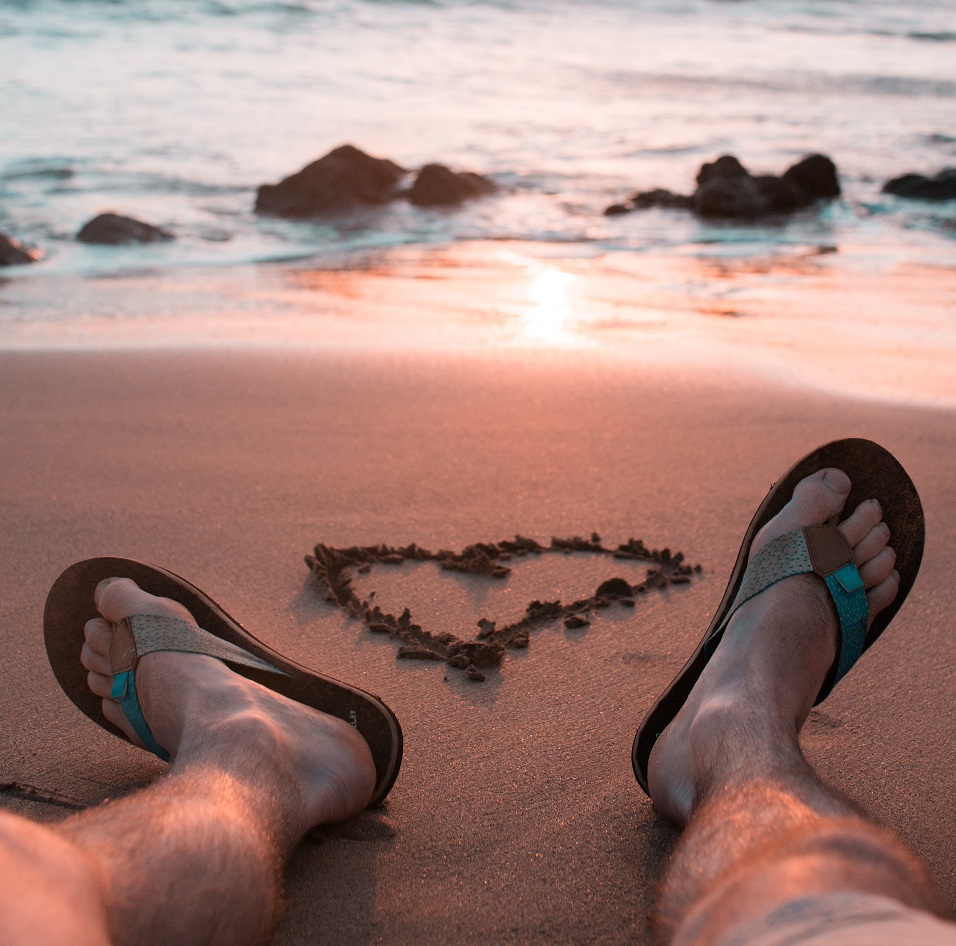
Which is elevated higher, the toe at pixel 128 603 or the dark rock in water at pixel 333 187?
the dark rock in water at pixel 333 187

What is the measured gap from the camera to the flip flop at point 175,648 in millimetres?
1582

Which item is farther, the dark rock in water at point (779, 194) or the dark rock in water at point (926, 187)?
the dark rock in water at point (926, 187)

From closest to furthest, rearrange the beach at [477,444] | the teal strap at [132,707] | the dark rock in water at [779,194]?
the beach at [477,444]
the teal strap at [132,707]
the dark rock in water at [779,194]

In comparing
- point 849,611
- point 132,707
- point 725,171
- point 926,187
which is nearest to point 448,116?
point 725,171

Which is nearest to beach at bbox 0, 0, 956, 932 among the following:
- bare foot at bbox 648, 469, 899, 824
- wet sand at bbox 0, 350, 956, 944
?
wet sand at bbox 0, 350, 956, 944

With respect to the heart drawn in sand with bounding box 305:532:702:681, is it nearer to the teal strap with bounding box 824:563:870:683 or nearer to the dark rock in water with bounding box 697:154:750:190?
the teal strap with bounding box 824:563:870:683

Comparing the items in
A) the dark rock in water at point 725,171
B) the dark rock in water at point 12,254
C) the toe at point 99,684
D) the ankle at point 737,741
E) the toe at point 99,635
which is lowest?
the toe at point 99,684

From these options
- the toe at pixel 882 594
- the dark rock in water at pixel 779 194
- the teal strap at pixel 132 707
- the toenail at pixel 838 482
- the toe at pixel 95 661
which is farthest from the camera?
the dark rock in water at pixel 779 194

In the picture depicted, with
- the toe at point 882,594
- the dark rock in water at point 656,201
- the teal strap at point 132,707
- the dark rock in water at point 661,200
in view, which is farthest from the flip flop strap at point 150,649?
the dark rock in water at point 661,200

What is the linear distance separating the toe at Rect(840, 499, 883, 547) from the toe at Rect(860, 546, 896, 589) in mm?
47

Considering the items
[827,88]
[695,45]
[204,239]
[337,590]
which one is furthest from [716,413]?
[695,45]

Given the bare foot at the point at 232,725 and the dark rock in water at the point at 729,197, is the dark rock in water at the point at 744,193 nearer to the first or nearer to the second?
the dark rock in water at the point at 729,197

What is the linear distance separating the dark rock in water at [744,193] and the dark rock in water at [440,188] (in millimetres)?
1235

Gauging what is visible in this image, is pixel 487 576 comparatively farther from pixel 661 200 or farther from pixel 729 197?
pixel 661 200
